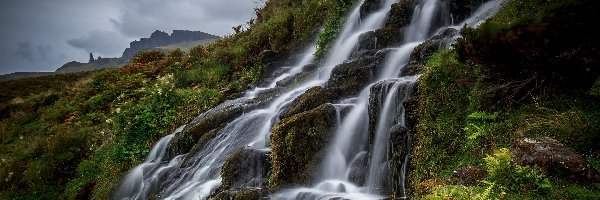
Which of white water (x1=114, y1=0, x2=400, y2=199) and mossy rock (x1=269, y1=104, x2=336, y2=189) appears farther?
white water (x1=114, y1=0, x2=400, y2=199)

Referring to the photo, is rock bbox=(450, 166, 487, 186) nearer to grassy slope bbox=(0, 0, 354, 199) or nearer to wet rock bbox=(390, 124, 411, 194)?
wet rock bbox=(390, 124, 411, 194)

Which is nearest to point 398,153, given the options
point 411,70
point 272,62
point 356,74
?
point 411,70

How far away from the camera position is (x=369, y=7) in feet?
51.9

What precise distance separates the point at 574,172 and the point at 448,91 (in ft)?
8.75

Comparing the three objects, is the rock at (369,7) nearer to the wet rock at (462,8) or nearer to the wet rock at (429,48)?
the wet rock at (462,8)

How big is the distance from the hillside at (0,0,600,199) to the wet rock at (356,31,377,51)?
0.05 m

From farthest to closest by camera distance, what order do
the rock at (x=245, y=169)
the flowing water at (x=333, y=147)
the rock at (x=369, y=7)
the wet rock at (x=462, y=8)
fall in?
the rock at (x=369, y=7) < the wet rock at (x=462, y=8) < the rock at (x=245, y=169) < the flowing water at (x=333, y=147)

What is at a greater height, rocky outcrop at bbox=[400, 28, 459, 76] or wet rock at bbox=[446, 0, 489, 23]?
wet rock at bbox=[446, 0, 489, 23]

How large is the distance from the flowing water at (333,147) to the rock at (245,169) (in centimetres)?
10

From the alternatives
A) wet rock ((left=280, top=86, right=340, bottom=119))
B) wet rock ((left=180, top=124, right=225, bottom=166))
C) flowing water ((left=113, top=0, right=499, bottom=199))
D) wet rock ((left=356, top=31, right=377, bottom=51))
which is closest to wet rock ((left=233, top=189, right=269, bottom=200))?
flowing water ((left=113, top=0, right=499, bottom=199))

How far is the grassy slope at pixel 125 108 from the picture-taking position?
1355 centimetres

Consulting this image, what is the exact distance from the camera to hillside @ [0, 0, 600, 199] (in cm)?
533

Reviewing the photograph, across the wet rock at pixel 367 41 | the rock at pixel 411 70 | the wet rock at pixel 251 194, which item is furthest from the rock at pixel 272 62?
the wet rock at pixel 251 194

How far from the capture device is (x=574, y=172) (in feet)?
16.4
